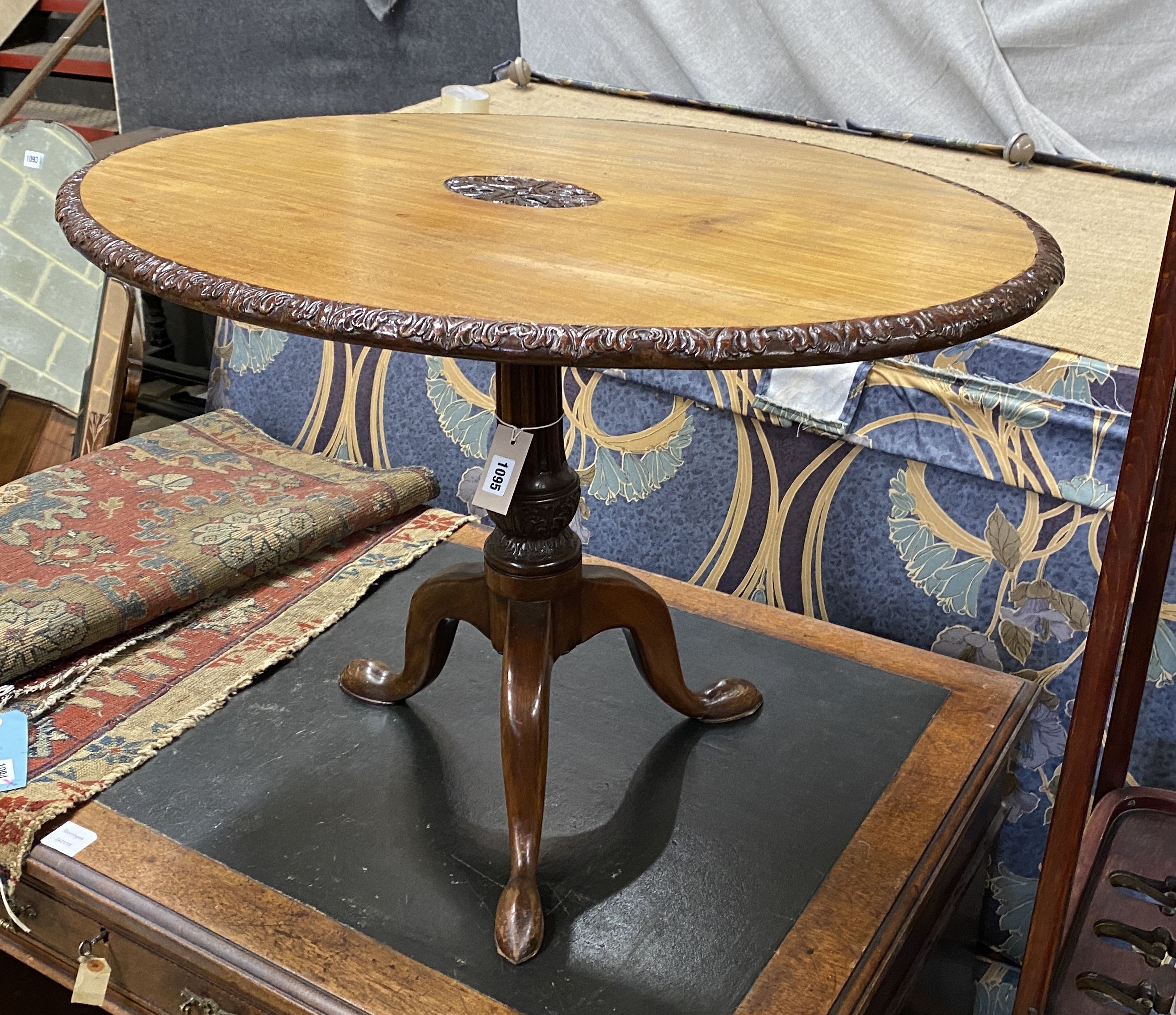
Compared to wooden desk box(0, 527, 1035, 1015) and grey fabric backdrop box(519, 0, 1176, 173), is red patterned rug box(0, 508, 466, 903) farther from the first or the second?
grey fabric backdrop box(519, 0, 1176, 173)

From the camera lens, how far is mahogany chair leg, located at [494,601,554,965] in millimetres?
857

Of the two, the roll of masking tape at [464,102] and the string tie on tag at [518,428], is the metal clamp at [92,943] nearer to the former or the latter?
the string tie on tag at [518,428]

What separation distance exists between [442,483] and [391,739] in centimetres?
56

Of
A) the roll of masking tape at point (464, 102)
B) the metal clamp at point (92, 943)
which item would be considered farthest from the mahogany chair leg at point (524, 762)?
the roll of masking tape at point (464, 102)

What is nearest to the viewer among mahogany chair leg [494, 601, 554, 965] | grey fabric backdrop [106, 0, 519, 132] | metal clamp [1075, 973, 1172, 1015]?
metal clamp [1075, 973, 1172, 1015]

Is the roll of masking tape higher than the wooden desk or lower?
higher

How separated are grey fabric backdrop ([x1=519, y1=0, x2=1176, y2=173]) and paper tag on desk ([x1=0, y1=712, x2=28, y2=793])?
4.48 feet

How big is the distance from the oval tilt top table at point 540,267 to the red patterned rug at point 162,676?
0.46 feet

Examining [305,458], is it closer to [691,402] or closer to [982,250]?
[691,402]

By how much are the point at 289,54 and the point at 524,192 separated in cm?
148

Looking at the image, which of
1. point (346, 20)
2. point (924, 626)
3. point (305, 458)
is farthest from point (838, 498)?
point (346, 20)

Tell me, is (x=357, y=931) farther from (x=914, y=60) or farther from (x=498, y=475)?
(x=914, y=60)

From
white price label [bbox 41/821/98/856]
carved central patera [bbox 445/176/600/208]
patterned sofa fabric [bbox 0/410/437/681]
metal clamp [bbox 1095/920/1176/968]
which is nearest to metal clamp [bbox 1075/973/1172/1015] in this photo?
metal clamp [bbox 1095/920/1176/968]

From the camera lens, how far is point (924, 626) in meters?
1.25
